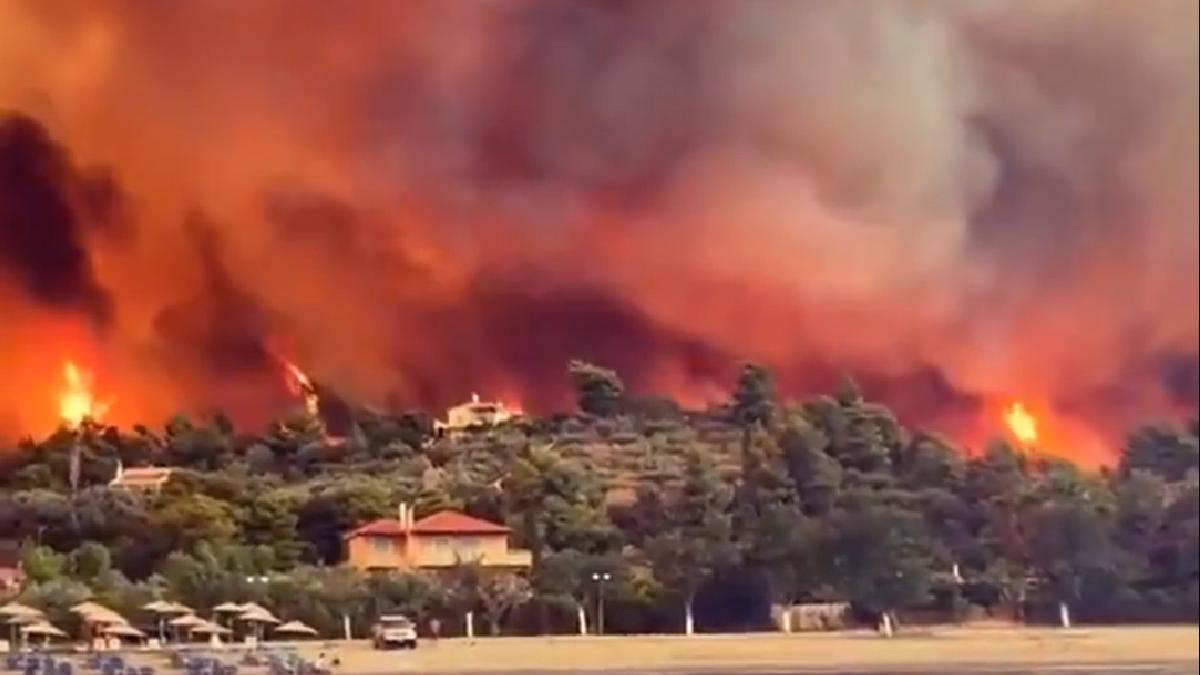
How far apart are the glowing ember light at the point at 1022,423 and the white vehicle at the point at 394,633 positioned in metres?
1.34

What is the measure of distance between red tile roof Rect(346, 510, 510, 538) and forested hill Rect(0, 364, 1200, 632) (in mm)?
23

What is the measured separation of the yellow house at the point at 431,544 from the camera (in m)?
3.37

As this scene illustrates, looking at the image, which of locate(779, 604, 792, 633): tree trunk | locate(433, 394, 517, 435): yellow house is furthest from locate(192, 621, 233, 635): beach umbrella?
locate(779, 604, 792, 633): tree trunk

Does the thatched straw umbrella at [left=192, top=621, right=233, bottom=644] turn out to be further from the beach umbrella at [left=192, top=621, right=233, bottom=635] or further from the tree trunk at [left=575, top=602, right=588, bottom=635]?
the tree trunk at [left=575, top=602, right=588, bottom=635]

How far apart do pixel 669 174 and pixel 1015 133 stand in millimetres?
752

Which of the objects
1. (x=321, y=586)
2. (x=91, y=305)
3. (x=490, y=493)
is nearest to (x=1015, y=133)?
(x=490, y=493)

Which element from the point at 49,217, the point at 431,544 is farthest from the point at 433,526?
the point at 49,217

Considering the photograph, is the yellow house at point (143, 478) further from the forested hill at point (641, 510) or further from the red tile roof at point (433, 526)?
the red tile roof at point (433, 526)

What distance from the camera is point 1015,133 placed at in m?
3.44

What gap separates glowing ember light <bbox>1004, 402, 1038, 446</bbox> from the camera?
11.1 feet

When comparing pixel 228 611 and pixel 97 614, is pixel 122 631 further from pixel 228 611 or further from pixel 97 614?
pixel 228 611

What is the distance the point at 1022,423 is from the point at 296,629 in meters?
1.60

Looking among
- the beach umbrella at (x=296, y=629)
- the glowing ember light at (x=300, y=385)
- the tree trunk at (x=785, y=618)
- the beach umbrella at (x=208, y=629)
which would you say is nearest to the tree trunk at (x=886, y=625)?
the tree trunk at (x=785, y=618)

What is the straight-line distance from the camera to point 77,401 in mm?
3473
